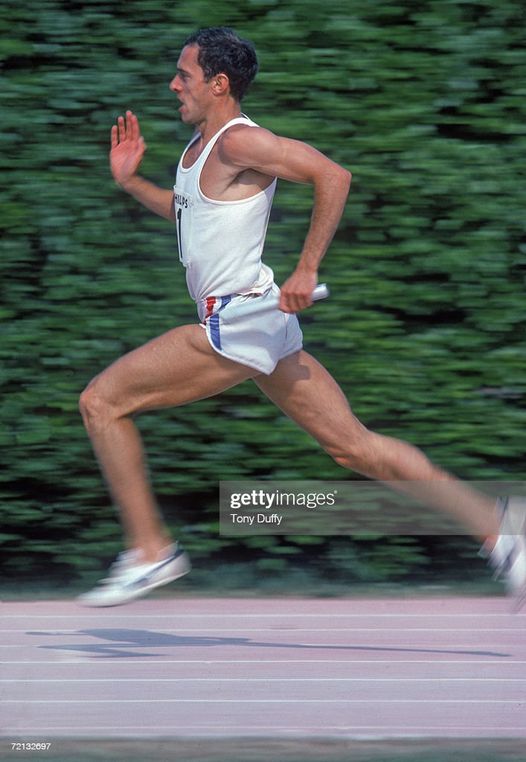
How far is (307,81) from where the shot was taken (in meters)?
5.68

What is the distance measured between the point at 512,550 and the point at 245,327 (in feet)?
3.82

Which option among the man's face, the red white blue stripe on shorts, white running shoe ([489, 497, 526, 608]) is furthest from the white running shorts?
white running shoe ([489, 497, 526, 608])

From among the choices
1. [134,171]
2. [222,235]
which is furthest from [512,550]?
[134,171]

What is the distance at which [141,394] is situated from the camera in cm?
495

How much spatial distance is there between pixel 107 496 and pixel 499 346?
1.58 meters

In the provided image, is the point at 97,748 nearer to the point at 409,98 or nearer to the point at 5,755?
the point at 5,755

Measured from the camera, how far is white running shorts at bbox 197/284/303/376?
4.92 metres

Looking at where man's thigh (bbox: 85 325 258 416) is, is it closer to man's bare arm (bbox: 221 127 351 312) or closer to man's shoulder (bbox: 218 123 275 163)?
man's bare arm (bbox: 221 127 351 312)

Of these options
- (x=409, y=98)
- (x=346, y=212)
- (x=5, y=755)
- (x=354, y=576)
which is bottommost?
(x=354, y=576)

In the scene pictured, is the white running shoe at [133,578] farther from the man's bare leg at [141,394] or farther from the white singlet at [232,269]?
the white singlet at [232,269]

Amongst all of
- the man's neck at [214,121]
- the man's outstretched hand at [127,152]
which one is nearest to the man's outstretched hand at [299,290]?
the man's neck at [214,121]

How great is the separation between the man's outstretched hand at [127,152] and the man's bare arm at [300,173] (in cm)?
54

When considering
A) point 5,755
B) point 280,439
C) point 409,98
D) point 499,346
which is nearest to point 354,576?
point 280,439

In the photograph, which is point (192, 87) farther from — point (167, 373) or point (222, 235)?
point (167, 373)
